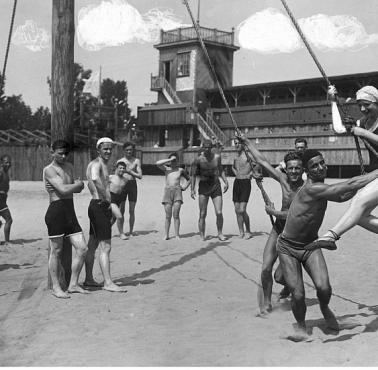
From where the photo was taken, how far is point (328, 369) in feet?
14.9

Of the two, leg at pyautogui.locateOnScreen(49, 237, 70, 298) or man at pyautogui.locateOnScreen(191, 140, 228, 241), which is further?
man at pyautogui.locateOnScreen(191, 140, 228, 241)

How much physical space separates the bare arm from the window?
1540 inches

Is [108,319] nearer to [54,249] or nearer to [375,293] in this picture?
[54,249]

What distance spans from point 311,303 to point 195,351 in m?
2.38

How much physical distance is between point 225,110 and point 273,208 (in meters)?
33.7


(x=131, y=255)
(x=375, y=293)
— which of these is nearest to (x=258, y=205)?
(x=131, y=255)

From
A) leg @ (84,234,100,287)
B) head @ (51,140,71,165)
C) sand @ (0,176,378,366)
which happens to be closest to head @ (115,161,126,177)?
sand @ (0,176,378,366)

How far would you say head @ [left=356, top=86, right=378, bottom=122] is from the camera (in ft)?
19.9

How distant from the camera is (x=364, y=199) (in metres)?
5.84

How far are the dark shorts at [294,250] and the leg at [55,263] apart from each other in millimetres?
2861

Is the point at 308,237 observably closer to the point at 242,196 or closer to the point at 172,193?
the point at 242,196

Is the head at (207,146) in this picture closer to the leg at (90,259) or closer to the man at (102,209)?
the man at (102,209)

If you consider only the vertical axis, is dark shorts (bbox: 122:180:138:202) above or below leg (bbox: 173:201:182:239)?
above

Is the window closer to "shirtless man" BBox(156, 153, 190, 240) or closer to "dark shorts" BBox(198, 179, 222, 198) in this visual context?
"shirtless man" BBox(156, 153, 190, 240)
